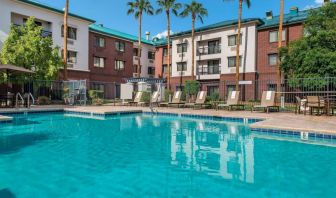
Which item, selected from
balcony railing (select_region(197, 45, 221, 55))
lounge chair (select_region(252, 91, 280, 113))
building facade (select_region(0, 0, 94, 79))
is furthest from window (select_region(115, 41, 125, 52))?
lounge chair (select_region(252, 91, 280, 113))

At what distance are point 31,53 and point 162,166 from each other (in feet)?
56.0

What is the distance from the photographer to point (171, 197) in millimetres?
3764

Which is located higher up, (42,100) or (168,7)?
(168,7)

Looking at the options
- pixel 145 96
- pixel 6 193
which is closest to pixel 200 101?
pixel 145 96

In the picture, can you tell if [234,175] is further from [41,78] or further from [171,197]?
[41,78]

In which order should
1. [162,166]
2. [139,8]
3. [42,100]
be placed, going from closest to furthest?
1. [162,166]
2. [42,100]
3. [139,8]

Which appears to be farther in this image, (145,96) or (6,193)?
(145,96)

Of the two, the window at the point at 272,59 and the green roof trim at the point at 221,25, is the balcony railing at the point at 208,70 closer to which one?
the green roof trim at the point at 221,25

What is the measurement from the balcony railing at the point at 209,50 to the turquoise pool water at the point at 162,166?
22.7 meters

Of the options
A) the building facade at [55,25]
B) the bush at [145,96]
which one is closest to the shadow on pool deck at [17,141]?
the bush at [145,96]

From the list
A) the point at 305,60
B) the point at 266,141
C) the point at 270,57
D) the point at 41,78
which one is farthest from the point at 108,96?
the point at 266,141

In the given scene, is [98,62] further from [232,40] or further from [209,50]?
[232,40]

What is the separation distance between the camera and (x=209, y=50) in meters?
30.9

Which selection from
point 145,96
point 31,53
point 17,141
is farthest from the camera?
point 145,96
